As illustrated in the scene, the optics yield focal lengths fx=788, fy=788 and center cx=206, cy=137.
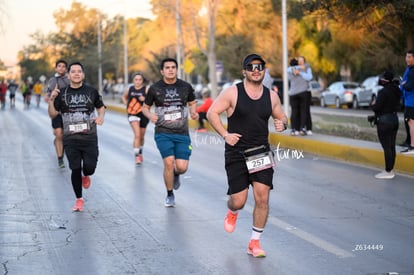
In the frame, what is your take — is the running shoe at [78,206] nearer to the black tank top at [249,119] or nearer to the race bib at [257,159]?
the black tank top at [249,119]

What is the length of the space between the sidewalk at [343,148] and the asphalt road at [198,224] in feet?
1.38

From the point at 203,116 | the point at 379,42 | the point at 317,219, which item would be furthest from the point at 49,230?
the point at 379,42

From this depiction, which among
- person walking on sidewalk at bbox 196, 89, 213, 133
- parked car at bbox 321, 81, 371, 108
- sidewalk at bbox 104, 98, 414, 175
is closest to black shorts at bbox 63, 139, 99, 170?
sidewalk at bbox 104, 98, 414, 175

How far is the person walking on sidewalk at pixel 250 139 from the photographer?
24.0 ft

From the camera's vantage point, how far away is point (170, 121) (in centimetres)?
1038

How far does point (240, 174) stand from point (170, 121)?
3.13 meters

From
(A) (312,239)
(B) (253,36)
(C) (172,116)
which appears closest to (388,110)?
(C) (172,116)

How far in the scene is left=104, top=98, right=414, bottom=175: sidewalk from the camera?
1371cm

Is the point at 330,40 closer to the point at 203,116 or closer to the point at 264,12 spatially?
the point at 264,12

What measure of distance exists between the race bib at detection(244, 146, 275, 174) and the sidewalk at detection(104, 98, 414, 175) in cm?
662

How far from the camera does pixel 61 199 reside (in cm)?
1113

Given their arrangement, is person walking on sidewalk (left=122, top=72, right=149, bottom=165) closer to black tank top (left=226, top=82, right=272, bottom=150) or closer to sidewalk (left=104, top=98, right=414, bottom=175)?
sidewalk (left=104, top=98, right=414, bottom=175)

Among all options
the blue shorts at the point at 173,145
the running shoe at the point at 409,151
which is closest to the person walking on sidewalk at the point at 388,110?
the running shoe at the point at 409,151

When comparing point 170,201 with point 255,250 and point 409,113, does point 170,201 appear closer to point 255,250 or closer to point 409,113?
point 255,250
